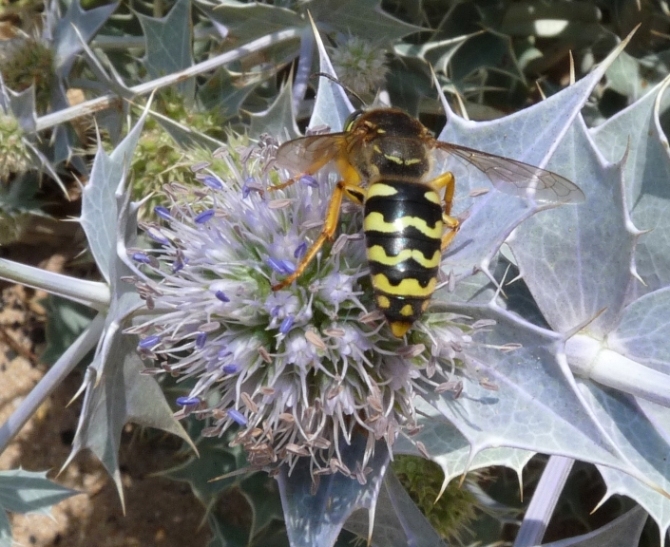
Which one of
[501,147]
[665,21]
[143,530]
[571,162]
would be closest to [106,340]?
[501,147]

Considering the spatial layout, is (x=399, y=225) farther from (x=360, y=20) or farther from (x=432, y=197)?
(x=360, y=20)

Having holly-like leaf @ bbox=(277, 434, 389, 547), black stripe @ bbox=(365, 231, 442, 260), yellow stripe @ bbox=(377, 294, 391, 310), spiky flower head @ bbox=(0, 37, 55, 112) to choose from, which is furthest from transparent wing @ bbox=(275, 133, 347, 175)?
spiky flower head @ bbox=(0, 37, 55, 112)

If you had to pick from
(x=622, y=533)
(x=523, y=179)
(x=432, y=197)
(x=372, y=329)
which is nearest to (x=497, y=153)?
(x=523, y=179)

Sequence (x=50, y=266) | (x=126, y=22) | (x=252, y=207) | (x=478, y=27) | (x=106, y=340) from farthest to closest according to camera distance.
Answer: (x=50, y=266)
(x=126, y=22)
(x=478, y=27)
(x=252, y=207)
(x=106, y=340)

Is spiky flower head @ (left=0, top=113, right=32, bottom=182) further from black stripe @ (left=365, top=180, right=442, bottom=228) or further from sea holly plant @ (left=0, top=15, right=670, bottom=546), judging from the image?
black stripe @ (left=365, top=180, right=442, bottom=228)

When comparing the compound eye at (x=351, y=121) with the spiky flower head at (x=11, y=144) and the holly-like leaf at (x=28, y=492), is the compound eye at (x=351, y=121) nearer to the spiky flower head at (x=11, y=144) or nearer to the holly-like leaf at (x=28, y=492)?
the spiky flower head at (x=11, y=144)

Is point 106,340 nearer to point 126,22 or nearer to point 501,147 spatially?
point 501,147

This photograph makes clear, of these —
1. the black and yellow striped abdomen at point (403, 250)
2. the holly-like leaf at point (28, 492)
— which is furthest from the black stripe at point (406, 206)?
the holly-like leaf at point (28, 492)
